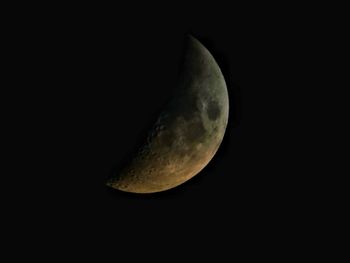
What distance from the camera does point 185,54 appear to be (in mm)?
→ 5129

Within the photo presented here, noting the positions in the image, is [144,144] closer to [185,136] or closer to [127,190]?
[185,136]

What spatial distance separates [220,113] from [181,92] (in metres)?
0.84

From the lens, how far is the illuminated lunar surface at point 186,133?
15.7 ft

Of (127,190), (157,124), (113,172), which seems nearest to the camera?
(157,124)

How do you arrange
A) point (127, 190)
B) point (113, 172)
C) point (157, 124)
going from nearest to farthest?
point (157, 124), point (113, 172), point (127, 190)

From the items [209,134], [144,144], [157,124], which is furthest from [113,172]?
[209,134]

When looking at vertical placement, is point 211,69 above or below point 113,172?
above

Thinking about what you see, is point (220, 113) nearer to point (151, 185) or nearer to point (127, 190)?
point (151, 185)

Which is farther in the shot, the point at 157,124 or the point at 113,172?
the point at 113,172

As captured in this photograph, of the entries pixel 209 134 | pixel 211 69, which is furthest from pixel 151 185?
pixel 211 69

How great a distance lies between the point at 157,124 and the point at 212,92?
1.07m

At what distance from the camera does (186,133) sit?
4.89 m

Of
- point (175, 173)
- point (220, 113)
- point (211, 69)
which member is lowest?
point (175, 173)

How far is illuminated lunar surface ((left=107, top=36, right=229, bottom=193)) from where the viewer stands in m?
4.80
